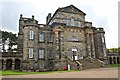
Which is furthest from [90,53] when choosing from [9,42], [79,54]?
[9,42]

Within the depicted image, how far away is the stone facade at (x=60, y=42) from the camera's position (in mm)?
33031

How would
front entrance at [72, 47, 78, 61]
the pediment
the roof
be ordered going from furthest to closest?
the pediment → the roof → front entrance at [72, 47, 78, 61]

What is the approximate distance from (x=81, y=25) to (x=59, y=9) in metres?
7.24

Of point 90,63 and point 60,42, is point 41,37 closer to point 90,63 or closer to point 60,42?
point 60,42

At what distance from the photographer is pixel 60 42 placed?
35312 mm

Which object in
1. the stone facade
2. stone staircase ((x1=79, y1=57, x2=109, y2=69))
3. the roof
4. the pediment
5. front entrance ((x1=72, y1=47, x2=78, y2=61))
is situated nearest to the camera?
stone staircase ((x1=79, y1=57, x2=109, y2=69))

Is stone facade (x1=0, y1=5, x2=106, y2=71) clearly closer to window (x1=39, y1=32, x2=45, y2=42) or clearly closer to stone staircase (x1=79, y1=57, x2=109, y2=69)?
window (x1=39, y1=32, x2=45, y2=42)

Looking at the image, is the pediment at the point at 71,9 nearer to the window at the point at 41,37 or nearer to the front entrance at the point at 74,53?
the window at the point at 41,37

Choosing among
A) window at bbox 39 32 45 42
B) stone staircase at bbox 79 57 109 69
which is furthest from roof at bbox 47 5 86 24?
stone staircase at bbox 79 57 109 69

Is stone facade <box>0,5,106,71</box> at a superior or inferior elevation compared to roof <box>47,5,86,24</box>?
inferior

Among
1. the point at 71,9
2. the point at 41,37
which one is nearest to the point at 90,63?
the point at 41,37

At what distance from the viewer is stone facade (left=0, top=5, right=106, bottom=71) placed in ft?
108

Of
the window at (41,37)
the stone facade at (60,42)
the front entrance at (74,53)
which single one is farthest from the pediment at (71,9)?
the front entrance at (74,53)

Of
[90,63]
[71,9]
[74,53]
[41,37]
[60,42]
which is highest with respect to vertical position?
[71,9]
